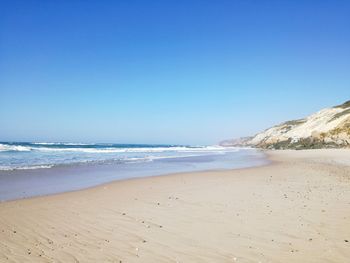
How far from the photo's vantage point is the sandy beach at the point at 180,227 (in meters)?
5.88

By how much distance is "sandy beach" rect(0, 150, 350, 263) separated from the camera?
231 inches

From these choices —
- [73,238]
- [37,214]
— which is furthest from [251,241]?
[37,214]

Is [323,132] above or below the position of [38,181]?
above

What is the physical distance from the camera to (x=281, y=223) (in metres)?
7.70

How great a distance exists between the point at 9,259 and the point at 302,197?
894 cm

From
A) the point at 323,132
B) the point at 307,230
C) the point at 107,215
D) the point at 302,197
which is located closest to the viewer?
the point at 307,230

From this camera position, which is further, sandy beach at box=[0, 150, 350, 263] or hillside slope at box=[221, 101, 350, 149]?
hillside slope at box=[221, 101, 350, 149]

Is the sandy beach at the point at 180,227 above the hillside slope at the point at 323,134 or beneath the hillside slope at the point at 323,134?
beneath

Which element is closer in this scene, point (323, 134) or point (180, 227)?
point (180, 227)

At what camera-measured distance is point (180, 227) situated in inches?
296

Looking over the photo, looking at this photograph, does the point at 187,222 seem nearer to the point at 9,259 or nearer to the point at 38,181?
the point at 9,259

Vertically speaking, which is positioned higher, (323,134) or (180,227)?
(323,134)

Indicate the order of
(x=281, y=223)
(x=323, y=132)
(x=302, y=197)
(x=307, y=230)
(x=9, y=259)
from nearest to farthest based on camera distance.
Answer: (x=9, y=259) → (x=307, y=230) → (x=281, y=223) → (x=302, y=197) → (x=323, y=132)

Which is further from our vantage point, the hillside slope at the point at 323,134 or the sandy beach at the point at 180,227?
the hillside slope at the point at 323,134
